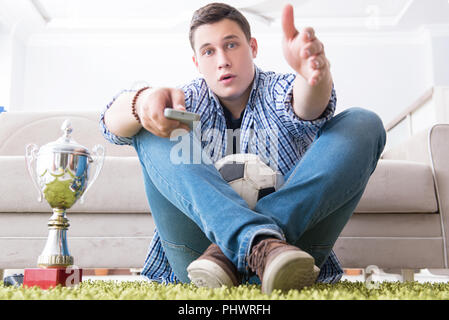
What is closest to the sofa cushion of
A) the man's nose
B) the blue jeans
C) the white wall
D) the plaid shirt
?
the plaid shirt

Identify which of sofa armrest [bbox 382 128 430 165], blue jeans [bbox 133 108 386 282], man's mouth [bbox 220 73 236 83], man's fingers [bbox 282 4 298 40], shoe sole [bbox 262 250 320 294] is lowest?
shoe sole [bbox 262 250 320 294]

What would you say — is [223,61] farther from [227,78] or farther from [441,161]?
[441,161]

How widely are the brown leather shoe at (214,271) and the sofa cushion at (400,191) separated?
95 centimetres

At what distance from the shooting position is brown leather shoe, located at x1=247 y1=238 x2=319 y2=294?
58cm

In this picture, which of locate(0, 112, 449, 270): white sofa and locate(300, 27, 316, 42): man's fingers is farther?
locate(0, 112, 449, 270): white sofa

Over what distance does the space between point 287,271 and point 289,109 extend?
36 centimetres

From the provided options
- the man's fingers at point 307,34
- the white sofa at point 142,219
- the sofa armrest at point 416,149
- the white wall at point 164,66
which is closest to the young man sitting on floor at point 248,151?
the man's fingers at point 307,34

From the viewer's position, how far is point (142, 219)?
59.1 inches

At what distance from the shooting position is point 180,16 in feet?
15.7

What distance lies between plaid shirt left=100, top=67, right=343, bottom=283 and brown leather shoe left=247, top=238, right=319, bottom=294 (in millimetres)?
335

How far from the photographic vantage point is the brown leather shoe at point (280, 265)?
1.90 feet

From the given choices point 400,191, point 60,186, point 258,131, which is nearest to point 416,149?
point 400,191

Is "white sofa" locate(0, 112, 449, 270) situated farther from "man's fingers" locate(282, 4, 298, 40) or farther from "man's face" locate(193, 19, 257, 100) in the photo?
"man's fingers" locate(282, 4, 298, 40)

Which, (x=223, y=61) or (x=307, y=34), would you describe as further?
(x=223, y=61)
